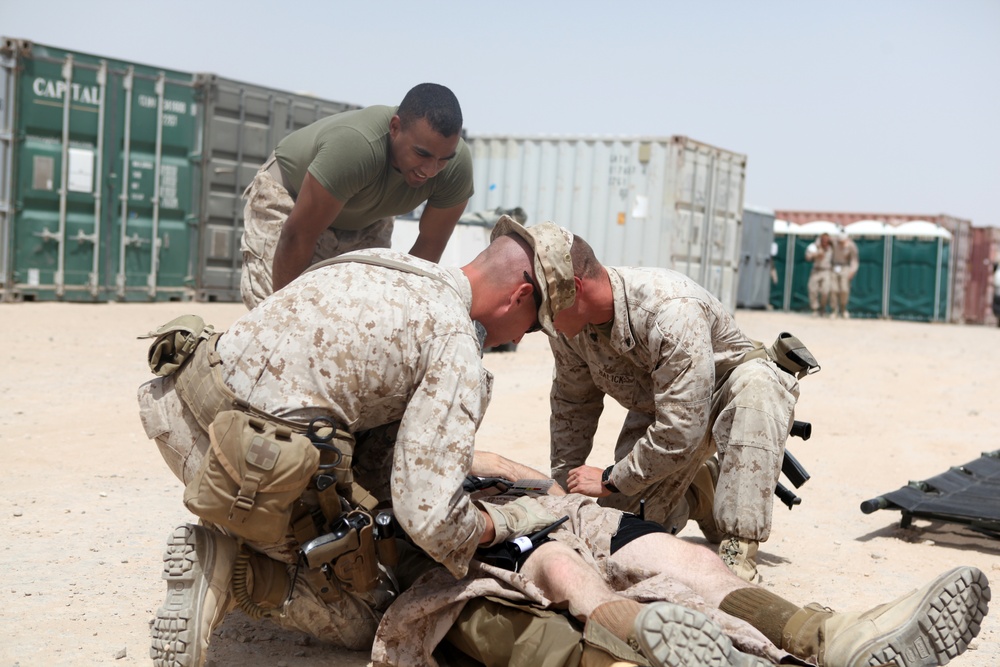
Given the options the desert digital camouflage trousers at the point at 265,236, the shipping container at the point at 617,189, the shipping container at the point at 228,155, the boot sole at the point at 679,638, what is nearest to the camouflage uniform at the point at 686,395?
the desert digital camouflage trousers at the point at 265,236

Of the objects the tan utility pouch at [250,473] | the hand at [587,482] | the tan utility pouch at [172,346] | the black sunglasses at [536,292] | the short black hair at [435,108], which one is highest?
the short black hair at [435,108]

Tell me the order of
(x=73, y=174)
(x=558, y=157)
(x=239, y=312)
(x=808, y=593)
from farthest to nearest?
(x=558, y=157), (x=239, y=312), (x=73, y=174), (x=808, y=593)

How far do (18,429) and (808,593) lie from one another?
440cm

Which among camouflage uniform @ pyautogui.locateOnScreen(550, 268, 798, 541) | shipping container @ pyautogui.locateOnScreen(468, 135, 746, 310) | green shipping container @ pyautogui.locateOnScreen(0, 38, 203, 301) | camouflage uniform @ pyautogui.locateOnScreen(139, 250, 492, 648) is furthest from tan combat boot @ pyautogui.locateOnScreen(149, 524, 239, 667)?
shipping container @ pyautogui.locateOnScreen(468, 135, 746, 310)

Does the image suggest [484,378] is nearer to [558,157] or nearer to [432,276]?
[432,276]

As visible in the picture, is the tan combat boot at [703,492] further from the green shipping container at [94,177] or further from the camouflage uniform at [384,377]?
the green shipping container at [94,177]

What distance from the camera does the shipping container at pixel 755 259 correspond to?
72.6ft

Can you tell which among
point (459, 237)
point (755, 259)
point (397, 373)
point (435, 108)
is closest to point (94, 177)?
point (459, 237)

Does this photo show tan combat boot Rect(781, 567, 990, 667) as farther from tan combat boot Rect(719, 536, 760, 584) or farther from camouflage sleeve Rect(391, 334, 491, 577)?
tan combat boot Rect(719, 536, 760, 584)

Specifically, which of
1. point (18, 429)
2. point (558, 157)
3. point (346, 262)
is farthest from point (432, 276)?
point (558, 157)

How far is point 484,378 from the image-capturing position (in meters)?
2.76

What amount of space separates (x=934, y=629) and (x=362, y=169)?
9.41 ft

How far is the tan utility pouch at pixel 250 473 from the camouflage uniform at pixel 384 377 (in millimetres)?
133

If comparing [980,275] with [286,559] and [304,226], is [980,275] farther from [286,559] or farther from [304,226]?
[286,559]
